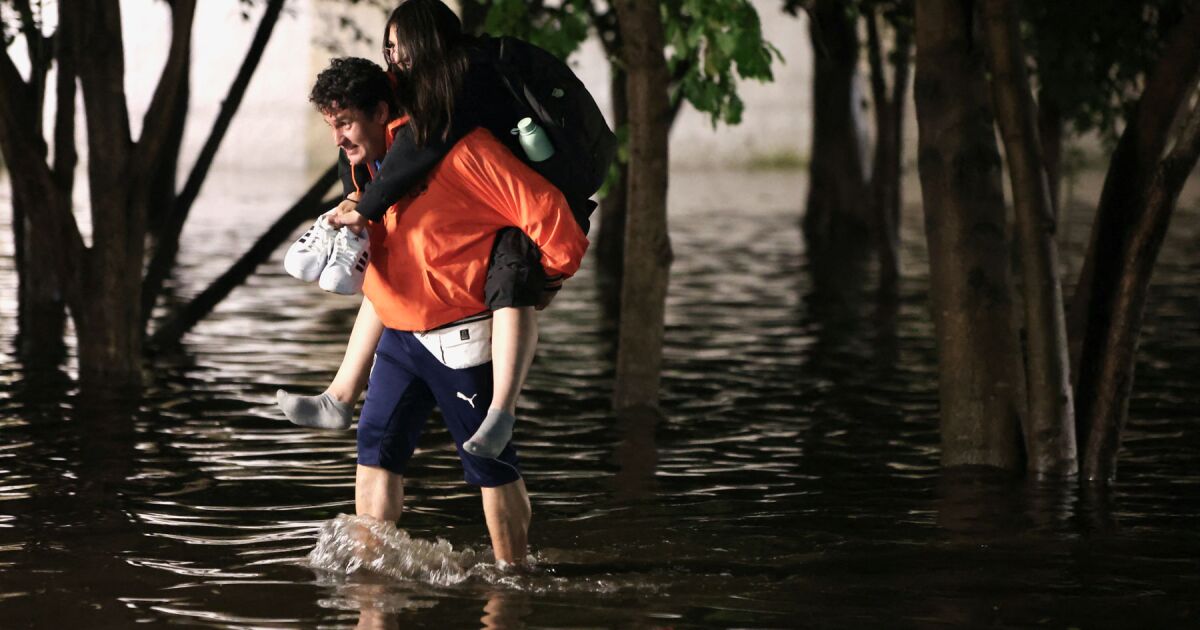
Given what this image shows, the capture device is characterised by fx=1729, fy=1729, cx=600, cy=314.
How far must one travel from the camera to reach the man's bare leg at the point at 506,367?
5.48 meters

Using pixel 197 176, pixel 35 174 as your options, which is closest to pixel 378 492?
pixel 35 174

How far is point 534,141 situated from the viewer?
5.45 meters

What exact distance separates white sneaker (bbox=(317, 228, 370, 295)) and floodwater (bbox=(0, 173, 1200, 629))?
40.3 inches

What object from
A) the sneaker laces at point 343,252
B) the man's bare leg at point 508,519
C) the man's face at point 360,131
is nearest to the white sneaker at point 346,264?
the sneaker laces at point 343,252

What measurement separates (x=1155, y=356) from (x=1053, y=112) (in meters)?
4.68

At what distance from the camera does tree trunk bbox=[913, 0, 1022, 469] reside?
8.03 metres

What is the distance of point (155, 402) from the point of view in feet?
34.1

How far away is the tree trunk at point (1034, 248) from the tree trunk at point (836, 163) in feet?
45.0

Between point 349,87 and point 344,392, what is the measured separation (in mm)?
1061

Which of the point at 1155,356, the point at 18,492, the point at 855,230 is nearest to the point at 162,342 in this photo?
the point at 18,492

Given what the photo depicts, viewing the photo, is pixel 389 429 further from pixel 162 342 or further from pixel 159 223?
pixel 159 223

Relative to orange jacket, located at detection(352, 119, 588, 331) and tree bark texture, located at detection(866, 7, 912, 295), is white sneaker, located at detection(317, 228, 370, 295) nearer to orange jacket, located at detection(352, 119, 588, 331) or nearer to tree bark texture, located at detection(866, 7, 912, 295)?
orange jacket, located at detection(352, 119, 588, 331)

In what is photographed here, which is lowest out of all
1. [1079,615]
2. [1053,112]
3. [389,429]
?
[1079,615]

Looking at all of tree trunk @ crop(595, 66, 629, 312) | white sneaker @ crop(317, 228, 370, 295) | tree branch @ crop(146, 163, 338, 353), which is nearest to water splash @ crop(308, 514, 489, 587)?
white sneaker @ crop(317, 228, 370, 295)
